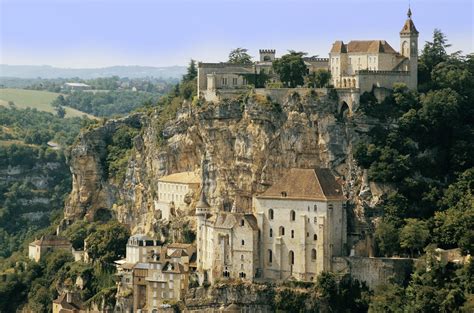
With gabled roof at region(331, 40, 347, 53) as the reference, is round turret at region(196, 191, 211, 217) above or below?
→ below

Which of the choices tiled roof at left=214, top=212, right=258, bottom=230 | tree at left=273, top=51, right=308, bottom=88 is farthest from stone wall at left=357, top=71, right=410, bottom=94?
tiled roof at left=214, top=212, right=258, bottom=230

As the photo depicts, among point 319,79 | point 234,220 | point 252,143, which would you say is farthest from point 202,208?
point 319,79

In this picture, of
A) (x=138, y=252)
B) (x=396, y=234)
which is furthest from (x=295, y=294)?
(x=138, y=252)

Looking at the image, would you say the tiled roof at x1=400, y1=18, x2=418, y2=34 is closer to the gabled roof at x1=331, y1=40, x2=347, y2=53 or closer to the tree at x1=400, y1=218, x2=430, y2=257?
the gabled roof at x1=331, y1=40, x2=347, y2=53

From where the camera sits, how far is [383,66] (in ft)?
279

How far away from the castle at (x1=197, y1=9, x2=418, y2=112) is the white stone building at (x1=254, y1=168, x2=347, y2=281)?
7.70m

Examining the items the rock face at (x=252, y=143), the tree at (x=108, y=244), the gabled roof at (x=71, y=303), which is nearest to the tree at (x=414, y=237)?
the rock face at (x=252, y=143)

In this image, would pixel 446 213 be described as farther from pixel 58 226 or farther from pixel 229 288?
pixel 58 226

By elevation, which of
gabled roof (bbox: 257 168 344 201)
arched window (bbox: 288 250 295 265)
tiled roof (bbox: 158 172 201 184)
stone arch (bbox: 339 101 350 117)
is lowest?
arched window (bbox: 288 250 295 265)

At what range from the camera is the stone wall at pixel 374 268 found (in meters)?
75.1

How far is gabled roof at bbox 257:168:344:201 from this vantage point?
76.2 m

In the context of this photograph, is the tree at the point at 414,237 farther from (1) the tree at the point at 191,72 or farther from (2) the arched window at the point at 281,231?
(1) the tree at the point at 191,72

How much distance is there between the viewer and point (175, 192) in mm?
88875

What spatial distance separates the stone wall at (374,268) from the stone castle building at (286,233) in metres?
0.82
